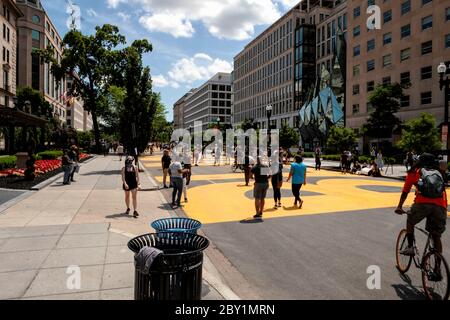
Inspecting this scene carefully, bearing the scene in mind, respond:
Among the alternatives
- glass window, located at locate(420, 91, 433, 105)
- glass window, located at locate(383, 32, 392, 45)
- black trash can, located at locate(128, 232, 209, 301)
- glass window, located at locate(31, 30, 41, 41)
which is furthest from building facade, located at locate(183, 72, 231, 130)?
black trash can, located at locate(128, 232, 209, 301)

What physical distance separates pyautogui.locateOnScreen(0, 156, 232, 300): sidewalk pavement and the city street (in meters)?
0.91

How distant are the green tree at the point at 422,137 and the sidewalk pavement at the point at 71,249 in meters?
20.1

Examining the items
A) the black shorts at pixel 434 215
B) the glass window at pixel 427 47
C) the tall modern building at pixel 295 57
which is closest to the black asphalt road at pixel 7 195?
the black shorts at pixel 434 215

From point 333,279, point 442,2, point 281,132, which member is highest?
point 442,2

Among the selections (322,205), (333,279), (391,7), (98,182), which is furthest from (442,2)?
(333,279)

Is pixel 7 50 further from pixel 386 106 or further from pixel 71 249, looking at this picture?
pixel 71 249

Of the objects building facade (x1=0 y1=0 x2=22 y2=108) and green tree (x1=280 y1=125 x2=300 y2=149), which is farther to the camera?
building facade (x1=0 y1=0 x2=22 y2=108)

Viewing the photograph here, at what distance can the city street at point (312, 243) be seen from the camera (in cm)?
536

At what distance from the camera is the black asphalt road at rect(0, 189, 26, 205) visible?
11.9 m

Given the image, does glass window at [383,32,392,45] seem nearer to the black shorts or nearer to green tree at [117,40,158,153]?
green tree at [117,40,158,153]

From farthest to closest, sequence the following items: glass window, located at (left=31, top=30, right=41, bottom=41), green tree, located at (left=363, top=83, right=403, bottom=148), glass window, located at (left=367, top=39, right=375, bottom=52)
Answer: glass window, located at (left=31, top=30, right=41, bottom=41), glass window, located at (left=367, top=39, right=375, bottom=52), green tree, located at (left=363, top=83, right=403, bottom=148)

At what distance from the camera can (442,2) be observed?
38.8 m
